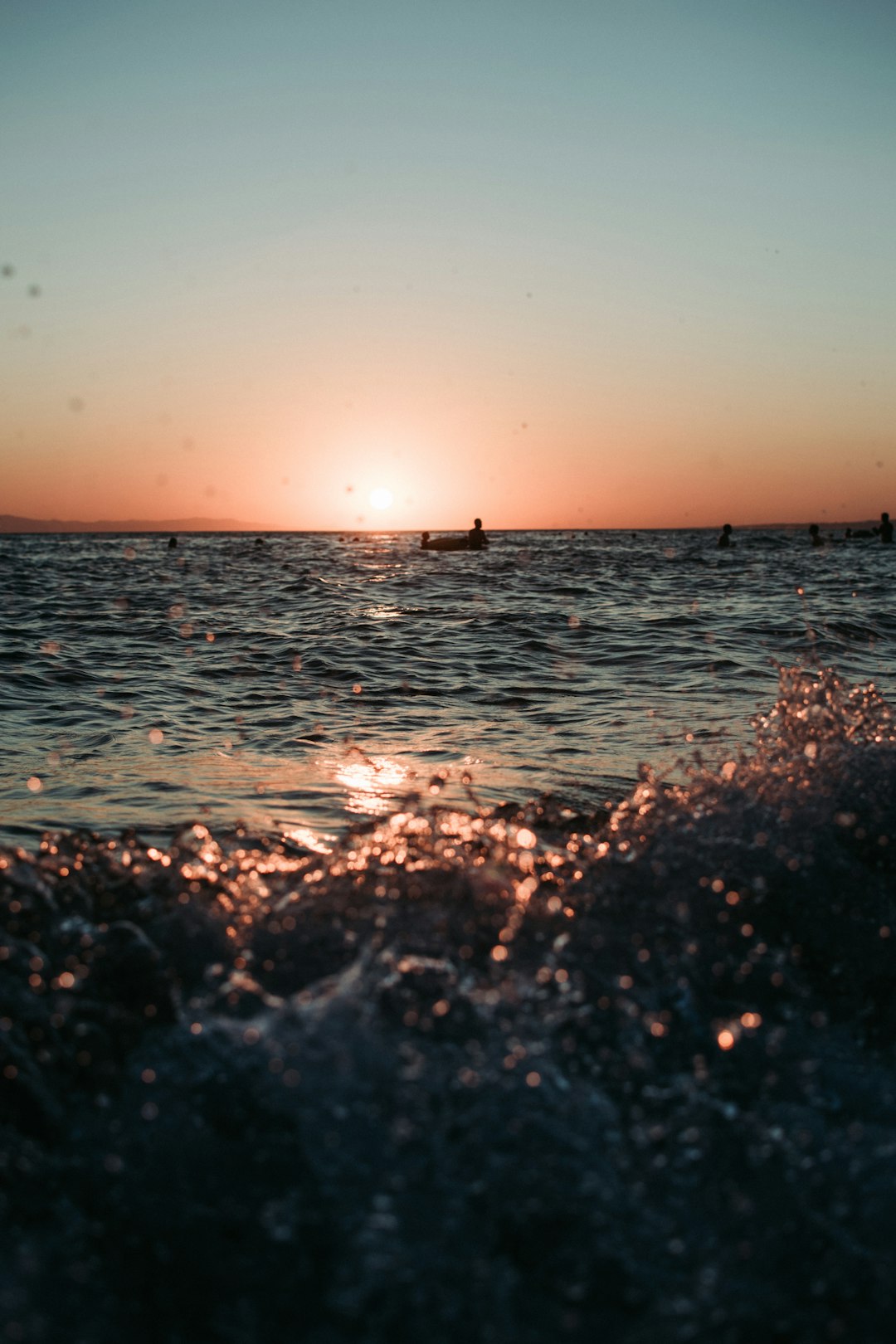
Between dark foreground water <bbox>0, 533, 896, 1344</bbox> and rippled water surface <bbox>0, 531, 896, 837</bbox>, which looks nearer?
dark foreground water <bbox>0, 533, 896, 1344</bbox>

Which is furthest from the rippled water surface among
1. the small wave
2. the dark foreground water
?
the small wave

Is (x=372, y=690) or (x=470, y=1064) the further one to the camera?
(x=372, y=690)

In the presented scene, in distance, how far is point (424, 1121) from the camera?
2.59m

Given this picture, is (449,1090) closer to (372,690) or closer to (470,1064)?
(470,1064)

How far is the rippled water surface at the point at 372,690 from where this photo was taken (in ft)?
21.7

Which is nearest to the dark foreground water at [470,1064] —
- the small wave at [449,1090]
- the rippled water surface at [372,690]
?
the small wave at [449,1090]

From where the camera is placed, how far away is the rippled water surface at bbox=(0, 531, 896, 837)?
660 centimetres

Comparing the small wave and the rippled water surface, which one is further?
the rippled water surface

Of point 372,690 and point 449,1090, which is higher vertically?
point 372,690

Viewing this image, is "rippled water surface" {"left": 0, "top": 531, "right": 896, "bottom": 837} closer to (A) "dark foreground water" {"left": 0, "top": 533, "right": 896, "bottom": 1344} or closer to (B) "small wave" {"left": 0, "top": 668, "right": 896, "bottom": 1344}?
(A) "dark foreground water" {"left": 0, "top": 533, "right": 896, "bottom": 1344}

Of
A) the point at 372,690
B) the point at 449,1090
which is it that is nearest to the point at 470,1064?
the point at 449,1090

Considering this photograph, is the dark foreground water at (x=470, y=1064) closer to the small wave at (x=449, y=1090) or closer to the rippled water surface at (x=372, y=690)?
the small wave at (x=449, y=1090)

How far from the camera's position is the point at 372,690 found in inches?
424

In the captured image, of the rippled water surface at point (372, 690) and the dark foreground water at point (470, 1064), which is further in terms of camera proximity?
the rippled water surface at point (372, 690)
